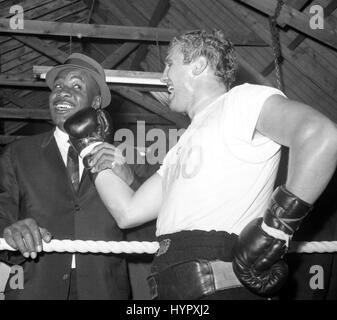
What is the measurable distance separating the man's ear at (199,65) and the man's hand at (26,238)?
2.88 feet

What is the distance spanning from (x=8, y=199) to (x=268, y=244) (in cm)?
141

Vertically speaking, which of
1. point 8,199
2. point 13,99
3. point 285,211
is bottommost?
point 285,211

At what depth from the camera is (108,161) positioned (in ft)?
5.86

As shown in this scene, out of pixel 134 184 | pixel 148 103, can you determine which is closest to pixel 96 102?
pixel 134 184

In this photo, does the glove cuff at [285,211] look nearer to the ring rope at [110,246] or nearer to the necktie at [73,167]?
the ring rope at [110,246]

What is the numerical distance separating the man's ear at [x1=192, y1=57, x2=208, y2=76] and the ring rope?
698 mm

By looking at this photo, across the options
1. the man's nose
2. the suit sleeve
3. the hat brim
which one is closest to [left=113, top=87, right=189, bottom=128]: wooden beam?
the hat brim

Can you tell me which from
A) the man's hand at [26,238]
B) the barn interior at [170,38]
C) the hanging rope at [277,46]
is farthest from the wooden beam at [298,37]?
the man's hand at [26,238]

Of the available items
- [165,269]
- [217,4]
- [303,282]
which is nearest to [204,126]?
[165,269]

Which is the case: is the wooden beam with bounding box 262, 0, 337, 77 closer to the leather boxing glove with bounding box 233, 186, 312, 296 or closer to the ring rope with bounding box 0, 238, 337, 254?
the ring rope with bounding box 0, 238, 337, 254

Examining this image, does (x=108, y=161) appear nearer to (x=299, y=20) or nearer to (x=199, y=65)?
(x=199, y=65)

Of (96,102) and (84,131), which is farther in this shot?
(96,102)

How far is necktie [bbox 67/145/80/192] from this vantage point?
210cm

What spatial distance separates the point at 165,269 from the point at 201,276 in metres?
0.16
